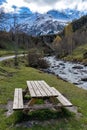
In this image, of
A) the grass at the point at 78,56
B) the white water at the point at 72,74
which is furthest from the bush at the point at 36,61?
the grass at the point at 78,56

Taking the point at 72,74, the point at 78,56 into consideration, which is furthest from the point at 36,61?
the point at 78,56

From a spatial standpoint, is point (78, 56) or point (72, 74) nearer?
point (72, 74)

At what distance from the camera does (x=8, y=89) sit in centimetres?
1791

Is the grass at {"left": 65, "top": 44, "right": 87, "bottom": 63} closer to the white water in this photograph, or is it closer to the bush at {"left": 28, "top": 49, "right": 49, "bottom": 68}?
the bush at {"left": 28, "top": 49, "right": 49, "bottom": 68}

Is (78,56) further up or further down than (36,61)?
further down

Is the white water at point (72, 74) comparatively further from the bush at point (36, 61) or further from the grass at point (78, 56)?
the grass at point (78, 56)

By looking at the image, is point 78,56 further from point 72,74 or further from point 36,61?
point 72,74

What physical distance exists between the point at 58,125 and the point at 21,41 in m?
128

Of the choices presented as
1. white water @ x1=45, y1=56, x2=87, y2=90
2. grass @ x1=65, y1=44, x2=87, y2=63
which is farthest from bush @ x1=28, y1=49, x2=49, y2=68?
grass @ x1=65, y1=44, x2=87, y2=63

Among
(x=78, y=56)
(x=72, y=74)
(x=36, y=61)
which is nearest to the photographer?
(x=72, y=74)

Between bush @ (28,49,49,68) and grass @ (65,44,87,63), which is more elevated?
bush @ (28,49,49,68)

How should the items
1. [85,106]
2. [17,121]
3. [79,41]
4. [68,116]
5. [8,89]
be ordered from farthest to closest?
[79,41] < [8,89] < [85,106] < [68,116] < [17,121]

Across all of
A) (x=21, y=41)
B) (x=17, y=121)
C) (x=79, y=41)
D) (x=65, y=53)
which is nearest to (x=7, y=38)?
(x=21, y=41)

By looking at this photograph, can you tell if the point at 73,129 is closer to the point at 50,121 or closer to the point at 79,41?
the point at 50,121
